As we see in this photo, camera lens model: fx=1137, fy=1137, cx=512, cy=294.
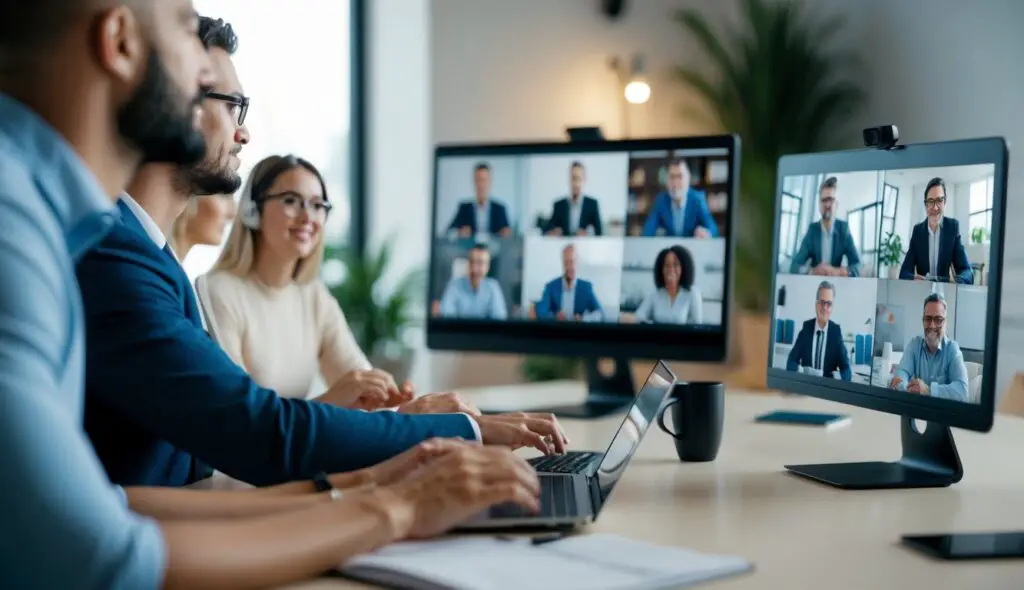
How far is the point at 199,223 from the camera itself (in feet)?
8.81

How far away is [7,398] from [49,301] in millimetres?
91

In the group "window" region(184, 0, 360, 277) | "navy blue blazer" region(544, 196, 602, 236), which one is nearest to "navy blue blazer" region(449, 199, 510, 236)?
"navy blue blazer" region(544, 196, 602, 236)

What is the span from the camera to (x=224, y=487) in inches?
62.4

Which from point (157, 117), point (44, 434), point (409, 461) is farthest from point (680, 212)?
point (44, 434)

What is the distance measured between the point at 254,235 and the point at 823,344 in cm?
147

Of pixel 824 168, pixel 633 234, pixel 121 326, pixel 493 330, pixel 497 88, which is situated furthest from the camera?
pixel 497 88

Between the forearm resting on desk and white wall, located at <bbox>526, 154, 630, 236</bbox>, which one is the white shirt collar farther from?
white wall, located at <bbox>526, 154, 630, 236</bbox>

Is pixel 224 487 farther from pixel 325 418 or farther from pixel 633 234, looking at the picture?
pixel 633 234

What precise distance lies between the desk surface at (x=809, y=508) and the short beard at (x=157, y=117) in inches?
17.5

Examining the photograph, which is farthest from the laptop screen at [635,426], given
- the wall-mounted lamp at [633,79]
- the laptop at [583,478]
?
the wall-mounted lamp at [633,79]

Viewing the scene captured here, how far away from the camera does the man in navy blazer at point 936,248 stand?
147 cm

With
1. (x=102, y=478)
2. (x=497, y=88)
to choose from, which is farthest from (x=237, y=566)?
(x=497, y=88)

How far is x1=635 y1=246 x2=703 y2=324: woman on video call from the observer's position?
89.8 inches

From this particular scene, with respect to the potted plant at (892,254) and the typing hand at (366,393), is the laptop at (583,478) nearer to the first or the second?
the potted plant at (892,254)
